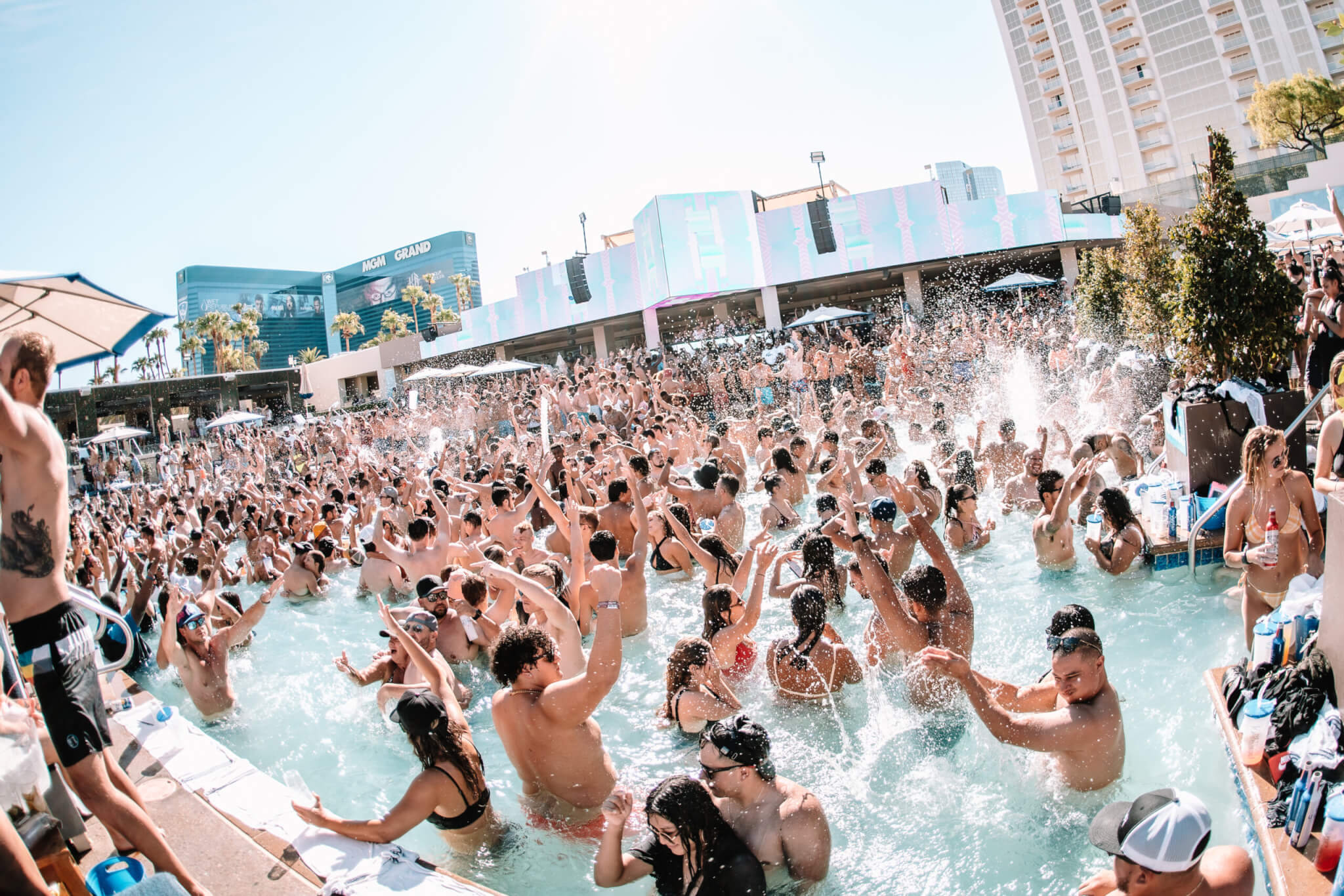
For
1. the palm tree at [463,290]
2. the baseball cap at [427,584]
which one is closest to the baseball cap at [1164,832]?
the baseball cap at [427,584]

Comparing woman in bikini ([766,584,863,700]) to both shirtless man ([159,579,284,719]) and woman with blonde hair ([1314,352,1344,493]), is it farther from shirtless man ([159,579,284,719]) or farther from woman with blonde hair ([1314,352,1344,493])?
shirtless man ([159,579,284,719])

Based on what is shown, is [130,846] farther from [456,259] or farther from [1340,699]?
[456,259]

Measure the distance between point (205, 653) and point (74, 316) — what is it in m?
2.78

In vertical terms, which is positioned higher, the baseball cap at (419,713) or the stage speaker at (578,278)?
the stage speaker at (578,278)

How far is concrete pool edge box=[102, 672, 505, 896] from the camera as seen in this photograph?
3.12m

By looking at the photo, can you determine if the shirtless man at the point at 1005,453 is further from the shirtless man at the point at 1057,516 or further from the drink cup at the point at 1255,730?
the drink cup at the point at 1255,730

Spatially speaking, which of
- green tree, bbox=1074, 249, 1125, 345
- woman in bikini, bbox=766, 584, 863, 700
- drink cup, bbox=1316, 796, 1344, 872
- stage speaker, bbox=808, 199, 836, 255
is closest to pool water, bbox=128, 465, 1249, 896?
woman in bikini, bbox=766, 584, 863, 700

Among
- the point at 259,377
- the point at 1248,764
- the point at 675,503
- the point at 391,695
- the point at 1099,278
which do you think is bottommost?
the point at 1248,764

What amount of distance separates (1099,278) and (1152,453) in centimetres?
1209

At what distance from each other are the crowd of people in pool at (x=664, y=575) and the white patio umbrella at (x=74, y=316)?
1.66 metres

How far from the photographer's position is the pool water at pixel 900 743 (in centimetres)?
382

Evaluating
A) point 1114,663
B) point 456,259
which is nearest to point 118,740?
point 1114,663

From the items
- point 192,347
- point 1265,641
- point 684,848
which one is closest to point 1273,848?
point 1265,641

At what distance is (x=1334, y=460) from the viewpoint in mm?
5426
